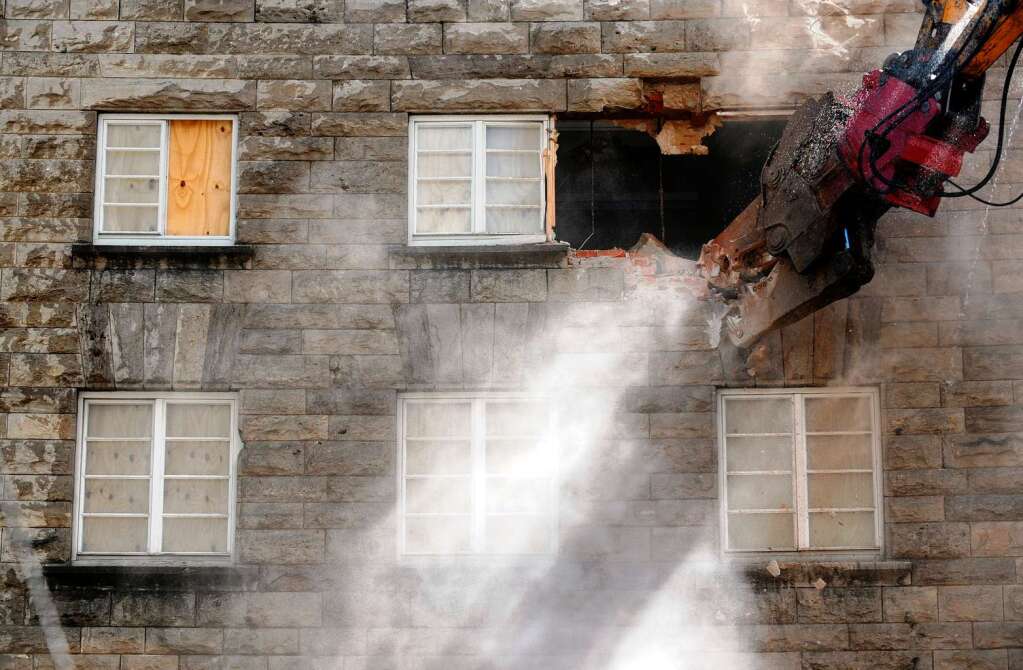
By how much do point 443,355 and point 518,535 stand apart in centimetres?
160

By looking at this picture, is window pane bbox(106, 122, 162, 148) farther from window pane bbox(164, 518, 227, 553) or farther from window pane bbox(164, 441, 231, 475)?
window pane bbox(164, 518, 227, 553)

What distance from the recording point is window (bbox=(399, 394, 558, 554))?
6.94 m

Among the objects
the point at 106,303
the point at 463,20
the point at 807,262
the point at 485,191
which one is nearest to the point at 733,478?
the point at 807,262

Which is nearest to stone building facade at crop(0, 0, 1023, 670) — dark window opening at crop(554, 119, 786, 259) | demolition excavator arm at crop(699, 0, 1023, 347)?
dark window opening at crop(554, 119, 786, 259)

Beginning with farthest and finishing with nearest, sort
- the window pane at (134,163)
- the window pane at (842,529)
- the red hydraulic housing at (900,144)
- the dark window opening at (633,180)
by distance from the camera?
the dark window opening at (633,180), the window pane at (134,163), the window pane at (842,529), the red hydraulic housing at (900,144)

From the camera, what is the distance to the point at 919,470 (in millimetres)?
6793

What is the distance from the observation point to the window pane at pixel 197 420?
7.04 m

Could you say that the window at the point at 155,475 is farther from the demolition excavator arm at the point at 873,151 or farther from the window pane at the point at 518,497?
the demolition excavator arm at the point at 873,151

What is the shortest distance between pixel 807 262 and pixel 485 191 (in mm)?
2942

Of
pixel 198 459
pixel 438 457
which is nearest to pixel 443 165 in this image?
pixel 438 457

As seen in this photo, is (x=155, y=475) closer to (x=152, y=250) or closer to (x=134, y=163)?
(x=152, y=250)

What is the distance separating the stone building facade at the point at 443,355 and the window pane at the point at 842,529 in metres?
0.23

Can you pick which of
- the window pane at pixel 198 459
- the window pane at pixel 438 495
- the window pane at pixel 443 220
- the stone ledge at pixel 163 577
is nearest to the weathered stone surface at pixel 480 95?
the window pane at pixel 443 220

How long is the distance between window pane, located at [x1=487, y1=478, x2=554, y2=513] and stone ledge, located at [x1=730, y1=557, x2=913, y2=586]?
1.74m
